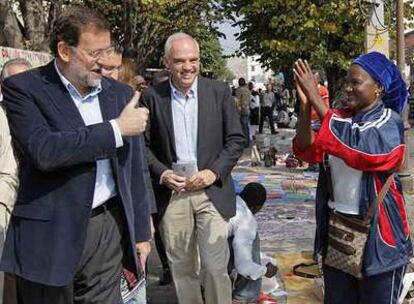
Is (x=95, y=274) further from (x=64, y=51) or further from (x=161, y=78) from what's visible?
(x=161, y=78)

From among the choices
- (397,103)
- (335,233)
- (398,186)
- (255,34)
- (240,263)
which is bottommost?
(240,263)

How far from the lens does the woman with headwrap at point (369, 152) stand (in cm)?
286

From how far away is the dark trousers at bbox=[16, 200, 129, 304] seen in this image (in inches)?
98.3

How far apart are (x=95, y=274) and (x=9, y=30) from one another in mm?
7948

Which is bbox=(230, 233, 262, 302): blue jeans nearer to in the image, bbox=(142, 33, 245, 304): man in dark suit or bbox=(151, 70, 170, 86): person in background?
bbox=(142, 33, 245, 304): man in dark suit

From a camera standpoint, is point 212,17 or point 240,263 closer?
point 240,263

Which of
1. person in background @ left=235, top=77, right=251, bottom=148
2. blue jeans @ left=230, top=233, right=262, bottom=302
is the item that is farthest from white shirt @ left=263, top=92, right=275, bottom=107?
blue jeans @ left=230, top=233, right=262, bottom=302

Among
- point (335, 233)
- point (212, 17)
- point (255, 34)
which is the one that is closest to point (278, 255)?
point (335, 233)

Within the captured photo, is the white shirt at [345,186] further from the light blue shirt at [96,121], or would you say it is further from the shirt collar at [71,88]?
the shirt collar at [71,88]

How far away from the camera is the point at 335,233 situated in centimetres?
306

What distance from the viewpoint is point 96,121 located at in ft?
8.44

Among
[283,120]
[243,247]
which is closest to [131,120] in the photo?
[243,247]

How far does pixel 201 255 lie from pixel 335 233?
43.4 inches

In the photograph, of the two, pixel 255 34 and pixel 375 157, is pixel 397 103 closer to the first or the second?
pixel 375 157
